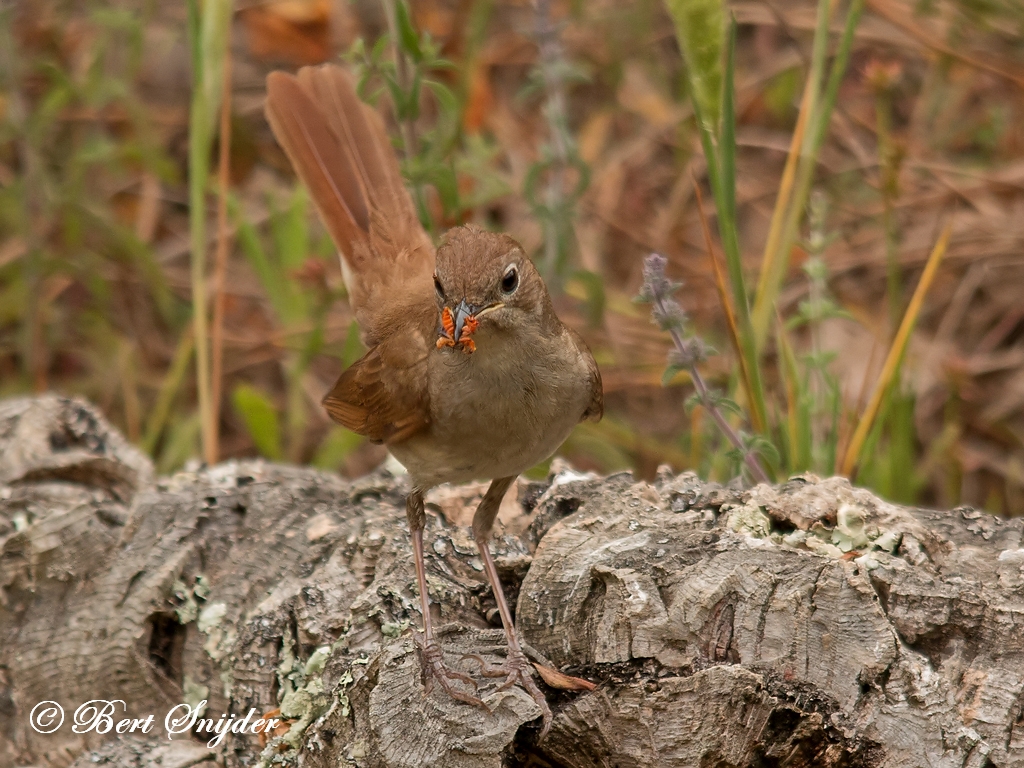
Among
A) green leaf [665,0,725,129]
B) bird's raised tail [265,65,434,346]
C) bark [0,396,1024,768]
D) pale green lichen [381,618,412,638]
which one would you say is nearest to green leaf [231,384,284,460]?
bird's raised tail [265,65,434,346]

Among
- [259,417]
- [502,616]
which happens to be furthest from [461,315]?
[259,417]

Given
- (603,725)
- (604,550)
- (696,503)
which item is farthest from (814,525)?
(603,725)

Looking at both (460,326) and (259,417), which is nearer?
(460,326)

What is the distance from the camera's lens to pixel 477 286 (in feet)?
10.4

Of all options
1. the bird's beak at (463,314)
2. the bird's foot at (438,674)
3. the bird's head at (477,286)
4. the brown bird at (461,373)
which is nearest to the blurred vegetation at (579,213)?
the brown bird at (461,373)

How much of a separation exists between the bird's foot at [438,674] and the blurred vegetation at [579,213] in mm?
1305

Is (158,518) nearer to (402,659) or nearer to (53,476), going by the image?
(53,476)

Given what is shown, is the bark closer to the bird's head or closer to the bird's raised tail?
the bird's head

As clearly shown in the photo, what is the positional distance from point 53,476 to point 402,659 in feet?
5.12

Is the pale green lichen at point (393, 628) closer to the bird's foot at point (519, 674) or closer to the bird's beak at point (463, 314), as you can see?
the bird's foot at point (519, 674)

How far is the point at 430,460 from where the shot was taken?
348 cm

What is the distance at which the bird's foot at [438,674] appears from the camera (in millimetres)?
2836

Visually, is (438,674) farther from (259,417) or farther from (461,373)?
(259,417)

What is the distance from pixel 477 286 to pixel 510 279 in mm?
135
